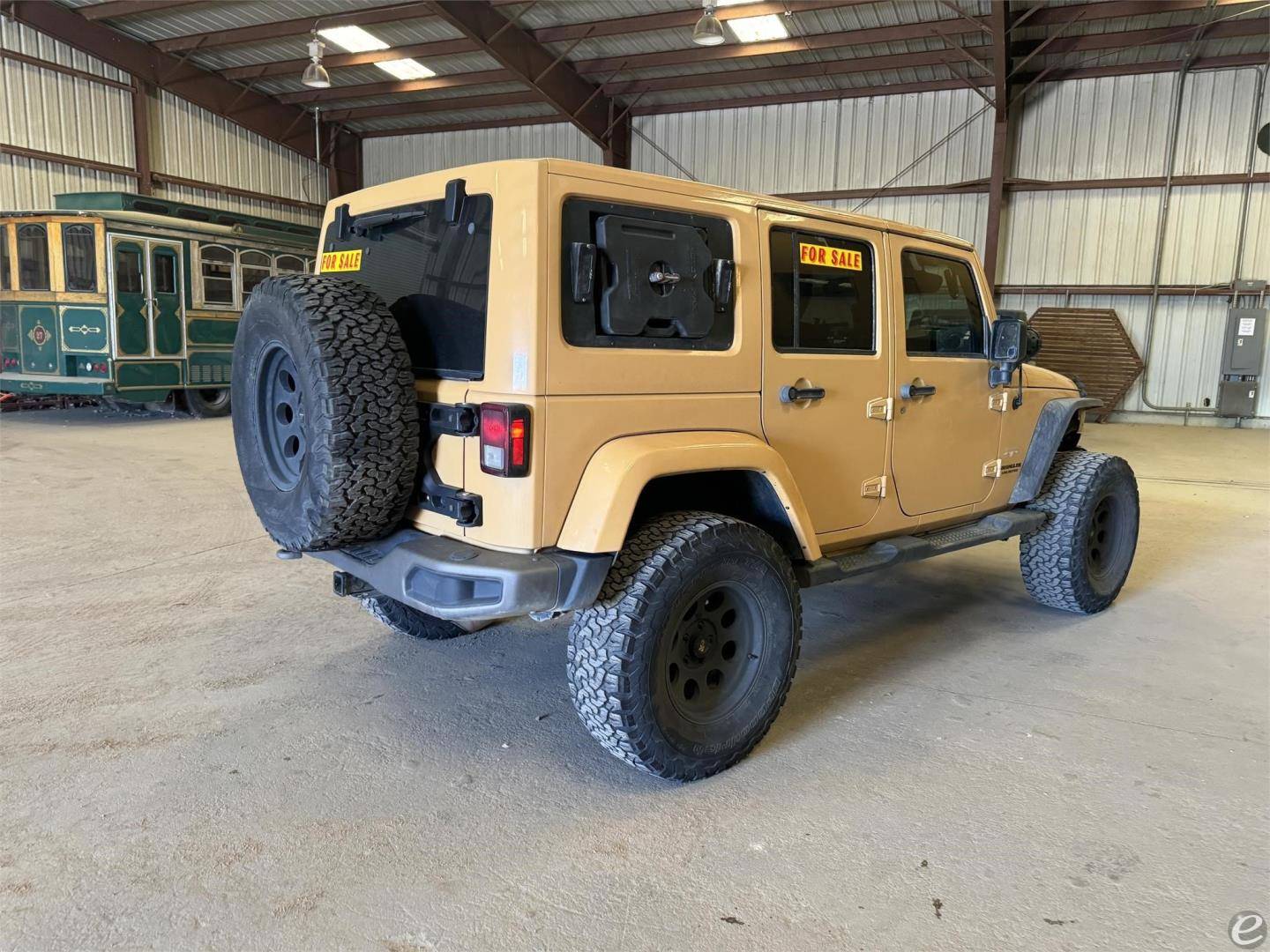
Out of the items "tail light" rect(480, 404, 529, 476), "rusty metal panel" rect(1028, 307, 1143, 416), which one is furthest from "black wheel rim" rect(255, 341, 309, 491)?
"rusty metal panel" rect(1028, 307, 1143, 416)

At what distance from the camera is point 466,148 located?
19.2m

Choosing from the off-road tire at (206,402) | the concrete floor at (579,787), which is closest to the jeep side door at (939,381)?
the concrete floor at (579,787)

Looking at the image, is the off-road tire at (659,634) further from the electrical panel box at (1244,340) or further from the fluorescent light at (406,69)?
the fluorescent light at (406,69)

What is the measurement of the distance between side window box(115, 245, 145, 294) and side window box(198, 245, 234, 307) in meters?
0.95

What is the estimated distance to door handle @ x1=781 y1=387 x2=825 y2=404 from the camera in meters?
3.16

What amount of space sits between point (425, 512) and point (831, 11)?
42.4ft

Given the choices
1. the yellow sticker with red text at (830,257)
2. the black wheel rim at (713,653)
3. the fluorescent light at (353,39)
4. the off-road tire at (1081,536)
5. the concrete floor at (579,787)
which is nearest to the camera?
the concrete floor at (579,787)

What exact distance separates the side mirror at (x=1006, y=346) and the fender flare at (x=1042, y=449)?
1.81 feet

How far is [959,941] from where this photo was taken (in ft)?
7.00

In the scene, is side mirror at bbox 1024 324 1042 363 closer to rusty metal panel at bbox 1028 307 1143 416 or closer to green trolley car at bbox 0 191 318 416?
green trolley car at bbox 0 191 318 416

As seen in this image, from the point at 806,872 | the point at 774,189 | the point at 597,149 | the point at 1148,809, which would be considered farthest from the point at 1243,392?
the point at 806,872

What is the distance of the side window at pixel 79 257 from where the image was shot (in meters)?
11.2

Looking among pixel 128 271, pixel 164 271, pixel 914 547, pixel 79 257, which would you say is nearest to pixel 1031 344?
pixel 914 547

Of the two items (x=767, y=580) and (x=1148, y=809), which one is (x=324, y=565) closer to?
(x=767, y=580)
